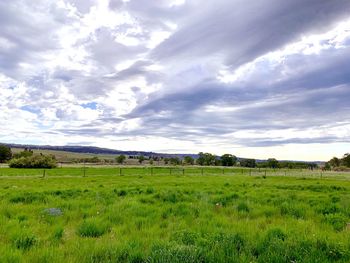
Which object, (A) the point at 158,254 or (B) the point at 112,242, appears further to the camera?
(B) the point at 112,242

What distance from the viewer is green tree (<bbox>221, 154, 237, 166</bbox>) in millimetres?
188875

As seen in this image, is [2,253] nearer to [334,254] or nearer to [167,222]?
[167,222]

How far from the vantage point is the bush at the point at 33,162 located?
95.9 m

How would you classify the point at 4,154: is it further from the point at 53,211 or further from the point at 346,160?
the point at 346,160

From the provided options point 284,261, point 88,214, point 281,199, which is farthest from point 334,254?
point 281,199

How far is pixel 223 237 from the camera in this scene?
734cm

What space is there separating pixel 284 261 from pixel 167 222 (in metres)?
4.41

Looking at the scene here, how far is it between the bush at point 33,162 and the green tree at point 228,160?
113 metres

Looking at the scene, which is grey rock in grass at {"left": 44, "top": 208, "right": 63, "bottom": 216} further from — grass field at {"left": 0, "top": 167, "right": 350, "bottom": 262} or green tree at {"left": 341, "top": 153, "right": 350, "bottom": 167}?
green tree at {"left": 341, "top": 153, "right": 350, "bottom": 167}

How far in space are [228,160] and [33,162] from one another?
119027mm

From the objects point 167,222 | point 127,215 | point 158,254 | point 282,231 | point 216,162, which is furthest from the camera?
point 216,162

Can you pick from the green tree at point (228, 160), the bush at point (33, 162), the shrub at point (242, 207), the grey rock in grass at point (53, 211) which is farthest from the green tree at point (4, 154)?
the shrub at point (242, 207)

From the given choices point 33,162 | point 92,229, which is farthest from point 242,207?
point 33,162

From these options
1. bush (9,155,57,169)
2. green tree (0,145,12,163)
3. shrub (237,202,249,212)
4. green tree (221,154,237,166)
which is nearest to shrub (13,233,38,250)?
shrub (237,202,249,212)
